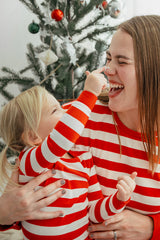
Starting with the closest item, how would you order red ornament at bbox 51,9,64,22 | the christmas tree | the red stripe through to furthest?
the red stripe
red ornament at bbox 51,9,64,22
the christmas tree

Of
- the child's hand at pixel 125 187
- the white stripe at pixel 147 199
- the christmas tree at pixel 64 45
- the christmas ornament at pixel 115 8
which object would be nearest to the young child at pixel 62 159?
the child's hand at pixel 125 187

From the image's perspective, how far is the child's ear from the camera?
3.22ft

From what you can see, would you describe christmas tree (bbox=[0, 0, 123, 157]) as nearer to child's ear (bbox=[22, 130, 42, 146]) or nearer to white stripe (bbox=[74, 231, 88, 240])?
child's ear (bbox=[22, 130, 42, 146])

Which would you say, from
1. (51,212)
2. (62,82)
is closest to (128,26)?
(51,212)

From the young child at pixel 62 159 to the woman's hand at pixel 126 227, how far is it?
4cm

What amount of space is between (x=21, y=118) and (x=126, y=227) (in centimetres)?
60

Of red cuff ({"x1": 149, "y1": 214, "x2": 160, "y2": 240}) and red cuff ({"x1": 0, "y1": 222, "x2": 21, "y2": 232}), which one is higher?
red cuff ({"x1": 0, "y1": 222, "x2": 21, "y2": 232})

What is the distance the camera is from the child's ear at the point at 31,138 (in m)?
0.98


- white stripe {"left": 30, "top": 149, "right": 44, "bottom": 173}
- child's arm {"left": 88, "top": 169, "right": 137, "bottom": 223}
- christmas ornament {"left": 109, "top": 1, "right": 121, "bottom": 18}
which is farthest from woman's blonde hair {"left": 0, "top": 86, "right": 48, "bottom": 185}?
christmas ornament {"left": 109, "top": 1, "right": 121, "bottom": 18}

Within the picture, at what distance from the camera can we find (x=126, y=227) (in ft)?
3.16

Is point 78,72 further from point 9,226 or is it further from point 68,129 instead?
point 9,226

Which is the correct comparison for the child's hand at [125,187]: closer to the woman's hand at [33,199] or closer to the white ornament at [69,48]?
the woman's hand at [33,199]

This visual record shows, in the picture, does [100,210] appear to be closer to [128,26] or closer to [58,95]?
[128,26]

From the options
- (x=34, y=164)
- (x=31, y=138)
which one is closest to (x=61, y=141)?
(x=34, y=164)
